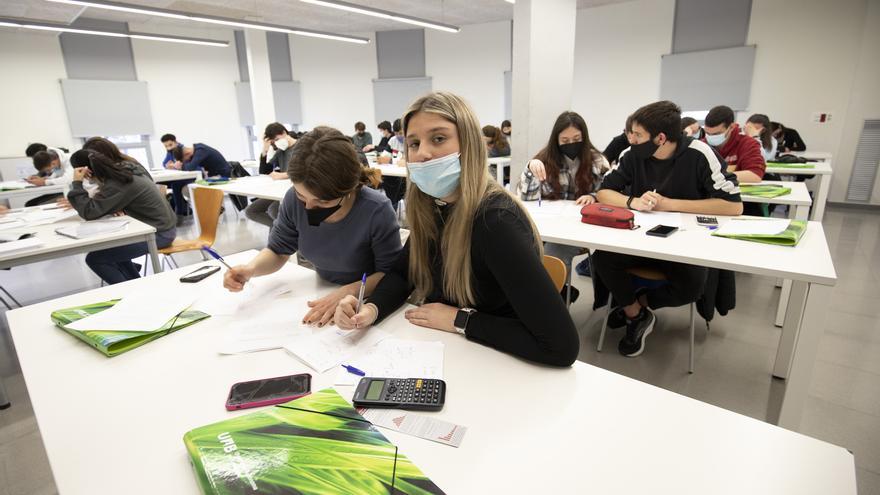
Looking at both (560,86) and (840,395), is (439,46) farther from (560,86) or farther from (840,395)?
(840,395)

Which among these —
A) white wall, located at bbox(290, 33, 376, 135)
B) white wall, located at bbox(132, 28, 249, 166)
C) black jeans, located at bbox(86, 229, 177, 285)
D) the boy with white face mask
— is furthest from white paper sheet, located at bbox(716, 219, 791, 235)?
white wall, located at bbox(132, 28, 249, 166)

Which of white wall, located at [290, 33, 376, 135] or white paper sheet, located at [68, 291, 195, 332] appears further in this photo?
white wall, located at [290, 33, 376, 135]

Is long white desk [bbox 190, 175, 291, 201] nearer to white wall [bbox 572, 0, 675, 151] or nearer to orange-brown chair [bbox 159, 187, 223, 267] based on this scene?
orange-brown chair [bbox 159, 187, 223, 267]

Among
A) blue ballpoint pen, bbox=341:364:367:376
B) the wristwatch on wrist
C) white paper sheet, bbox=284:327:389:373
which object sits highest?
the wristwatch on wrist

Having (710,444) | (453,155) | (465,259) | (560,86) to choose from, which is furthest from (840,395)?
(560,86)

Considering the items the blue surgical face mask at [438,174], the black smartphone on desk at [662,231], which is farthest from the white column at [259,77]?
the blue surgical face mask at [438,174]

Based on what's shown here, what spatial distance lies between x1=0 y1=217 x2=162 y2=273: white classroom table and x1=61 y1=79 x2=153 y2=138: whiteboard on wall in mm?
6530

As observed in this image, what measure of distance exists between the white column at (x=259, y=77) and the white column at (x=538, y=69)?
551 centimetres

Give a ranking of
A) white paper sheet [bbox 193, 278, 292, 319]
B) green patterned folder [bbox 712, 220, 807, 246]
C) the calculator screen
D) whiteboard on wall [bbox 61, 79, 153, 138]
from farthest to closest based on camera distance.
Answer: whiteboard on wall [bbox 61, 79, 153, 138]
green patterned folder [bbox 712, 220, 807, 246]
white paper sheet [bbox 193, 278, 292, 319]
the calculator screen

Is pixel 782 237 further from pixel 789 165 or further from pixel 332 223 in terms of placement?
pixel 789 165

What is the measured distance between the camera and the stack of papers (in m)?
2.55

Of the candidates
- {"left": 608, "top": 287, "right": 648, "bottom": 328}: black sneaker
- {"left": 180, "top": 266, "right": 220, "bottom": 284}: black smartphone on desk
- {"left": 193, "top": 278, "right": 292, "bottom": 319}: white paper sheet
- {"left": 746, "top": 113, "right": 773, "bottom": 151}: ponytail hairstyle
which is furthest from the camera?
{"left": 746, "top": 113, "right": 773, "bottom": 151}: ponytail hairstyle

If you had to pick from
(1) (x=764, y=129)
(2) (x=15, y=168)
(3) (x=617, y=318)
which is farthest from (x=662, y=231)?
(2) (x=15, y=168)

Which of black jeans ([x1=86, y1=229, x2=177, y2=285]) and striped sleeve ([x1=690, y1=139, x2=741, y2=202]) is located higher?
striped sleeve ([x1=690, y1=139, x2=741, y2=202])
